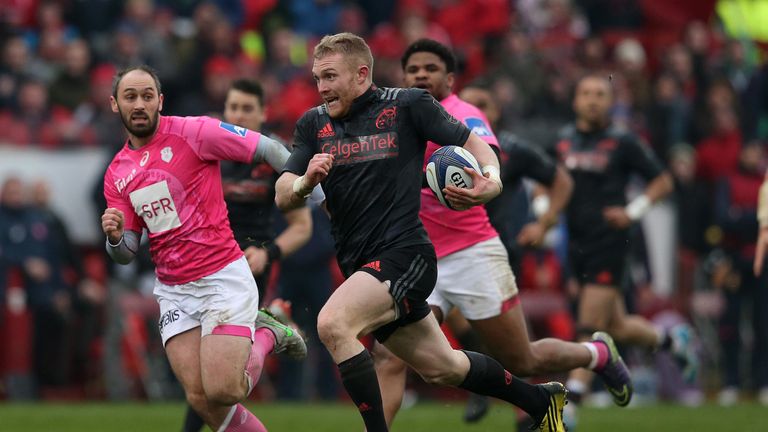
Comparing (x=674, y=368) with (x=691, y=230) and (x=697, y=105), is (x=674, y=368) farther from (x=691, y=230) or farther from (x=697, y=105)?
(x=697, y=105)

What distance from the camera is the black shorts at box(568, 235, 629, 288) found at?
474 inches

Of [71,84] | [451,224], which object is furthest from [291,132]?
[451,224]

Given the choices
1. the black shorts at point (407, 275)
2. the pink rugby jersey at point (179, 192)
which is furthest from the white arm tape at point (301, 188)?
the pink rugby jersey at point (179, 192)

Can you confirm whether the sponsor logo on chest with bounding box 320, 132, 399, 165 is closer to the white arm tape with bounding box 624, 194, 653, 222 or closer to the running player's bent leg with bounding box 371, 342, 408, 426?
the running player's bent leg with bounding box 371, 342, 408, 426

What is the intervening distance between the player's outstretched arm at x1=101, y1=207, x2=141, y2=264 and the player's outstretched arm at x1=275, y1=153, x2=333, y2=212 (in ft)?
3.01

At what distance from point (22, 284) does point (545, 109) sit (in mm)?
7453

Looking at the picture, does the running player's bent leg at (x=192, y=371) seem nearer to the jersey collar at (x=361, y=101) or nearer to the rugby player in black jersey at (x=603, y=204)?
the jersey collar at (x=361, y=101)

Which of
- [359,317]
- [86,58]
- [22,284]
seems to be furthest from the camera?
[86,58]

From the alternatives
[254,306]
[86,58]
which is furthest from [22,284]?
[254,306]

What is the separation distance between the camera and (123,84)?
27.1ft

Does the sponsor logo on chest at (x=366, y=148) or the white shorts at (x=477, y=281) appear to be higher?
the sponsor logo on chest at (x=366, y=148)

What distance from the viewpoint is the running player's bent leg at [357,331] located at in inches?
298

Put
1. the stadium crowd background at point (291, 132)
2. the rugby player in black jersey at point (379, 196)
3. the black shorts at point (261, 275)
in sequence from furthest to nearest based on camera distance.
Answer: the stadium crowd background at point (291, 132), the black shorts at point (261, 275), the rugby player in black jersey at point (379, 196)

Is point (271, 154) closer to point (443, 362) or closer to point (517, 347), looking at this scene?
point (443, 362)
